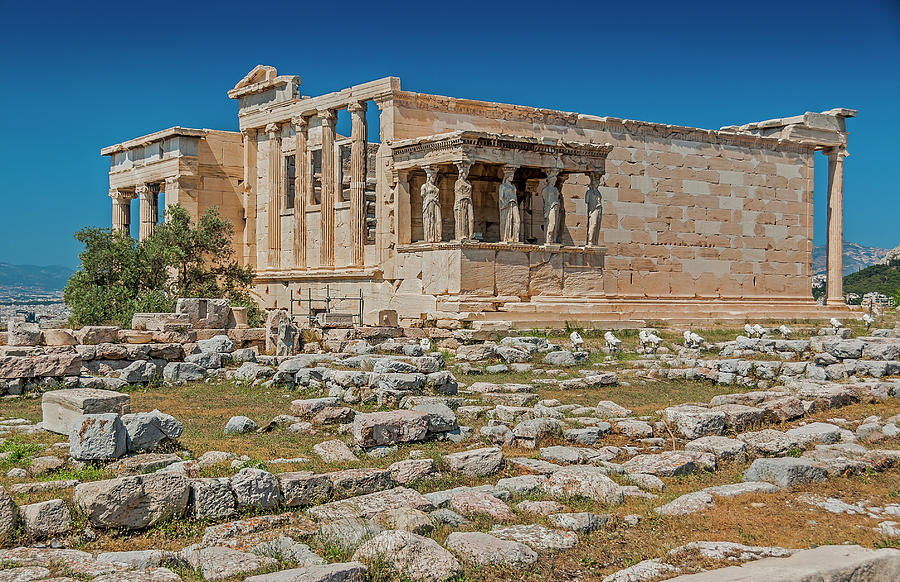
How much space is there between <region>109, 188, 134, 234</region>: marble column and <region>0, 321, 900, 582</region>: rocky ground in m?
20.6

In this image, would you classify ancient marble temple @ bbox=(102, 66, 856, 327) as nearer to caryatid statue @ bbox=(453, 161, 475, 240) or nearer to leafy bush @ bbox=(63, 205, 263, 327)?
caryatid statue @ bbox=(453, 161, 475, 240)

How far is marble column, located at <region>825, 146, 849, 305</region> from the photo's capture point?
30594 millimetres

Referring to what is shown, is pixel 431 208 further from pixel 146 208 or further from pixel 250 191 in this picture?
pixel 146 208

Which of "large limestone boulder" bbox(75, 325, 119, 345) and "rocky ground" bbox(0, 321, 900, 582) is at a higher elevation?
"large limestone boulder" bbox(75, 325, 119, 345)

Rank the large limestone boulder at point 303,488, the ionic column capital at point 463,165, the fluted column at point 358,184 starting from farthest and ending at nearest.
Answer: the fluted column at point 358,184
the ionic column capital at point 463,165
the large limestone boulder at point 303,488

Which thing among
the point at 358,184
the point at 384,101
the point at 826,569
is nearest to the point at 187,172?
the point at 358,184

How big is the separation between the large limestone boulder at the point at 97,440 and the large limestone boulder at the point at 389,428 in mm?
2227

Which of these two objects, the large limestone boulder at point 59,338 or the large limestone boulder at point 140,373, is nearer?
the large limestone boulder at point 140,373

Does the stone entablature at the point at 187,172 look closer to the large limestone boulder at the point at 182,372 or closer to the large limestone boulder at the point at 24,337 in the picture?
the large limestone boulder at the point at 24,337

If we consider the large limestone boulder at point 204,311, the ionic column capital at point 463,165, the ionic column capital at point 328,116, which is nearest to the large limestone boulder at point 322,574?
the large limestone boulder at point 204,311

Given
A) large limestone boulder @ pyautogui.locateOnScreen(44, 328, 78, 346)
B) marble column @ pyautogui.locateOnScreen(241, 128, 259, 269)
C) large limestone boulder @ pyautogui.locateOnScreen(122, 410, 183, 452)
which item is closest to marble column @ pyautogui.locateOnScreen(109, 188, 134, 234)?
marble column @ pyautogui.locateOnScreen(241, 128, 259, 269)

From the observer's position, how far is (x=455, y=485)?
7.79 meters

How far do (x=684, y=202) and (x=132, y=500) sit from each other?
23.9m

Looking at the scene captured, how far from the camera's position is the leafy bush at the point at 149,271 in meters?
22.6
